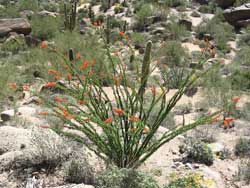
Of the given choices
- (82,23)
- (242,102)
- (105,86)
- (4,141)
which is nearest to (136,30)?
(82,23)

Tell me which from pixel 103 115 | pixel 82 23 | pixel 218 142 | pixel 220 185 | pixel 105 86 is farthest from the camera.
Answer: pixel 82 23

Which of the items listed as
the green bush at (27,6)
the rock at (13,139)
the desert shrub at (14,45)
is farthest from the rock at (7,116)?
the green bush at (27,6)

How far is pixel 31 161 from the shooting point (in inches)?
218

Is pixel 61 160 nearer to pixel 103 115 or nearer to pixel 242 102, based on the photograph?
pixel 103 115

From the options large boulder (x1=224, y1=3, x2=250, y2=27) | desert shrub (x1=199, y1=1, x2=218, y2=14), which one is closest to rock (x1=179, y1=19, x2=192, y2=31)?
large boulder (x1=224, y1=3, x2=250, y2=27)

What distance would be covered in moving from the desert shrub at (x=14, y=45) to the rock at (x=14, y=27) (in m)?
1.65

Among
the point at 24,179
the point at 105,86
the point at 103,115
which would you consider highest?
the point at 103,115

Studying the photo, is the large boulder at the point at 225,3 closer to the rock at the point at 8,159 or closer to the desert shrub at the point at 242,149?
the desert shrub at the point at 242,149

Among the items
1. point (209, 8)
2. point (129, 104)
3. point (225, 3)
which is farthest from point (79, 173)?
point (225, 3)

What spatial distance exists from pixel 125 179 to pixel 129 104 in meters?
1.66

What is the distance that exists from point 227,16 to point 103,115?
776 inches

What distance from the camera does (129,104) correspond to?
6.11m

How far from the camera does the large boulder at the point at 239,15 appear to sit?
22453 mm

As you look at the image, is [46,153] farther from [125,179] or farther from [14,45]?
[14,45]
